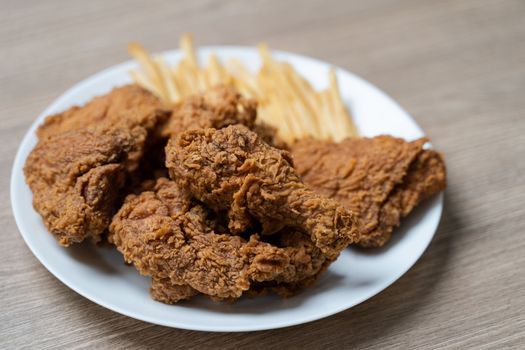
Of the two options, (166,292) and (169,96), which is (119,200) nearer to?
(166,292)

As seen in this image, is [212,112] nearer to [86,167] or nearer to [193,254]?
[86,167]

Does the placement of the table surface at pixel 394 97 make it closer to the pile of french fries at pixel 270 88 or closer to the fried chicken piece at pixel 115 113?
the fried chicken piece at pixel 115 113

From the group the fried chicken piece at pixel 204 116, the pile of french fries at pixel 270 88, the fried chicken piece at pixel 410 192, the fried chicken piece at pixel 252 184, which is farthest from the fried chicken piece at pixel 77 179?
the fried chicken piece at pixel 410 192

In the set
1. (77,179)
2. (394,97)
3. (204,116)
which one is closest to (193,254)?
(77,179)

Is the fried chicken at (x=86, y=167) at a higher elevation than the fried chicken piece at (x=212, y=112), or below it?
below

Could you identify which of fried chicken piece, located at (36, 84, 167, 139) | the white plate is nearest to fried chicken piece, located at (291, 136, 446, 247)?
the white plate

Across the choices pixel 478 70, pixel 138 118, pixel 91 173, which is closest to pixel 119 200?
pixel 91 173
